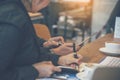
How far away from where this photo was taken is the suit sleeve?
1.30 metres

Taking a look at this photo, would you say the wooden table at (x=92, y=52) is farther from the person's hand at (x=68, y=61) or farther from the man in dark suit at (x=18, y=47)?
the man in dark suit at (x=18, y=47)

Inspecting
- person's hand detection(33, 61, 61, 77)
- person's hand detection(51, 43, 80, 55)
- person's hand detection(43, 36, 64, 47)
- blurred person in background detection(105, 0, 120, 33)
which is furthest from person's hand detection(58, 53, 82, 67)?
blurred person in background detection(105, 0, 120, 33)

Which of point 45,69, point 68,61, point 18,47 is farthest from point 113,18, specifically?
point 18,47

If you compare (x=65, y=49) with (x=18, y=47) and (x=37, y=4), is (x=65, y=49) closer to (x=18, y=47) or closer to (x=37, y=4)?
(x=37, y=4)

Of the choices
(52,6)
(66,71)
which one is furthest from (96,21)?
(66,71)

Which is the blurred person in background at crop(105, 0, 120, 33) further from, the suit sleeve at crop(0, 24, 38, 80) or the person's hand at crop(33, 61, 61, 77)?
the suit sleeve at crop(0, 24, 38, 80)

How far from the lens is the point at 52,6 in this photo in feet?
18.4

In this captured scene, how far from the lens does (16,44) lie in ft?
4.39

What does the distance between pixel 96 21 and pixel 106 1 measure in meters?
0.35

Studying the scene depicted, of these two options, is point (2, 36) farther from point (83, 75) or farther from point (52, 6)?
point (52, 6)

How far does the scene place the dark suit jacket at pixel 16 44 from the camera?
1.30 m

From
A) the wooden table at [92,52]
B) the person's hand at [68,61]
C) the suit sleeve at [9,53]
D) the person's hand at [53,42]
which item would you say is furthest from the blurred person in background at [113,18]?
the suit sleeve at [9,53]

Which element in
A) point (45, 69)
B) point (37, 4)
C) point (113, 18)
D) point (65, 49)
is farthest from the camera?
point (113, 18)

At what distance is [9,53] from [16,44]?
2.1 inches
